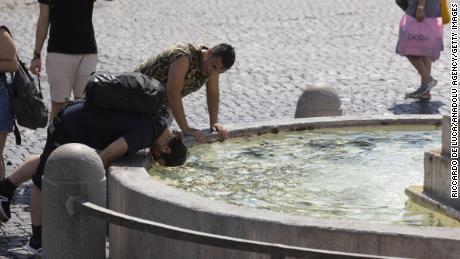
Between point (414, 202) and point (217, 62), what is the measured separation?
1.66 metres

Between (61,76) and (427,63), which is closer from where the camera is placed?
(61,76)

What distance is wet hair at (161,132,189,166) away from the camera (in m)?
7.77

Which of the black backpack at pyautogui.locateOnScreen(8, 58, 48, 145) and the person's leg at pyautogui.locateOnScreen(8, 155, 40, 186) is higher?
the black backpack at pyautogui.locateOnScreen(8, 58, 48, 145)

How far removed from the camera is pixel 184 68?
848 cm

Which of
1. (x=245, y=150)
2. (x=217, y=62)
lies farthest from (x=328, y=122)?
(x=217, y=62)

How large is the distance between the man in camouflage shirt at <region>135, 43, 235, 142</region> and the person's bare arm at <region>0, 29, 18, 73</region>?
84 cm

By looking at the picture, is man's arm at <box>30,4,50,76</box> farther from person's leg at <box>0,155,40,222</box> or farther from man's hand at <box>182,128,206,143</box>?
person's leg at <box>0,155,40,222</box>

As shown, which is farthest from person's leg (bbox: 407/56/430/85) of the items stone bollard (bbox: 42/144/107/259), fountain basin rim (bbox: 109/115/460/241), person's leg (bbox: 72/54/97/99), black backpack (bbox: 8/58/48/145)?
stone bollard (bbox: 42/144/107/259)

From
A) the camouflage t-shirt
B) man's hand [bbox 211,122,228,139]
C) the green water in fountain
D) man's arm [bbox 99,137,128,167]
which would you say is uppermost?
the camouflage t-shirt

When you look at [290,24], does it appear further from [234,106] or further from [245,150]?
[245,150]

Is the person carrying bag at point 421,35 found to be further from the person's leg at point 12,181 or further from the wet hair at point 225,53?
the person's leg at point 12,181

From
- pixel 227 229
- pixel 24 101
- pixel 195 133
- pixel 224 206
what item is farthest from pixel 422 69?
pixel 227 229

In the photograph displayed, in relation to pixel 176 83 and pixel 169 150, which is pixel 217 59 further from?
pixel 169 150

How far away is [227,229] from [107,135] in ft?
4.38
